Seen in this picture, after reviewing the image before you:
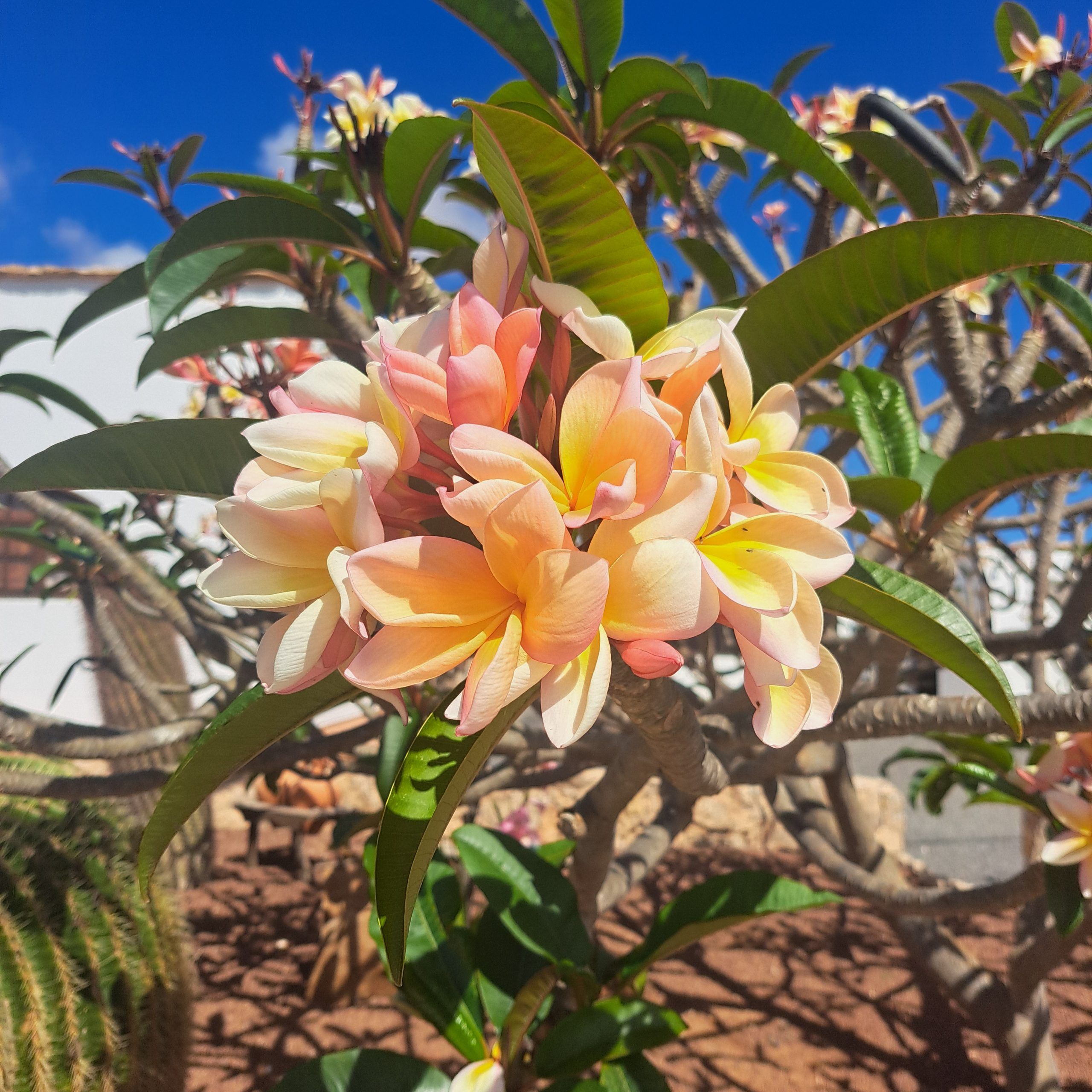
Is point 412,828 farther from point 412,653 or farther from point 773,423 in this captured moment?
point 773,423

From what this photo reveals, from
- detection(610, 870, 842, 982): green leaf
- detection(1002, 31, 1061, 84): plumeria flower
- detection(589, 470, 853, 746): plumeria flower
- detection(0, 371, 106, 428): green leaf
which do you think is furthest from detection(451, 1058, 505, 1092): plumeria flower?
detection(1002, 31, 1061, 84): plumeria flower

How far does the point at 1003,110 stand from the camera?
4.03 ft

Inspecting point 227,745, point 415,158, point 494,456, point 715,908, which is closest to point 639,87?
point 415,158

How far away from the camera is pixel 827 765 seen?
5.80 feet

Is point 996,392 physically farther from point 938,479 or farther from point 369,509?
point 369,509

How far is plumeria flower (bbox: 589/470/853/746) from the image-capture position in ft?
1.22

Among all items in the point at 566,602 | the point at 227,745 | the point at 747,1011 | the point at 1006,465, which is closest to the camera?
the point at 566,602

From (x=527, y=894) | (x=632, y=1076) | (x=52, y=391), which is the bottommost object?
(x=632, y=1076)

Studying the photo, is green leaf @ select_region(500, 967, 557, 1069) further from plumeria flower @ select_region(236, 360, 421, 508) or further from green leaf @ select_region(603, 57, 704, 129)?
green leaf @ select_region(603, 57, 704, 129)

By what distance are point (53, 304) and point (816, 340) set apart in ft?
20.0

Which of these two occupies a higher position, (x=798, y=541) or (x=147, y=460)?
(x=147, y=460)

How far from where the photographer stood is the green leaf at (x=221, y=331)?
2.96 ft

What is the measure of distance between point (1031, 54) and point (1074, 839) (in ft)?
4.66

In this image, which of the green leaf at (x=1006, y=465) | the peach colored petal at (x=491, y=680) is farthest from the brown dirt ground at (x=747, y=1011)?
the peach colored petal at (x=491, y=680)
